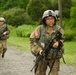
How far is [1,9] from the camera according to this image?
71.4 meters

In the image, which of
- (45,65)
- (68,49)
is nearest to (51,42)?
(45,65)

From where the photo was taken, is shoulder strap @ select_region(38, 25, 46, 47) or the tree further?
the tree

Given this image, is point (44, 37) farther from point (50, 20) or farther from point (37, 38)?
point (50, 20)

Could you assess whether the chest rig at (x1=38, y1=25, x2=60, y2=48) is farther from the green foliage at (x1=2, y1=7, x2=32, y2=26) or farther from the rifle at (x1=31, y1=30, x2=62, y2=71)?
the green foliage at (x1=2, y1=7, x2=32, y2=26)

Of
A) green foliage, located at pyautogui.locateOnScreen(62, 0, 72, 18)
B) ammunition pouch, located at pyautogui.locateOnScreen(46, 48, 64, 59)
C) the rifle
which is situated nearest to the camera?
the rifle

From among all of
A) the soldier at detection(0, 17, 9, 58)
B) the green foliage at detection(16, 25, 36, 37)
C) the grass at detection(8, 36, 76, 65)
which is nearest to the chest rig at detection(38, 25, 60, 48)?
the soldier at detection(0, 17, 9, 58)

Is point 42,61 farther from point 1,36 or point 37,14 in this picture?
point 37,14

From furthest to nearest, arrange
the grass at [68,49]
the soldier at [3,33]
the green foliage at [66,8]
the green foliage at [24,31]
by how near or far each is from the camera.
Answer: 1. the green foliage at [66,8]
2. the green foliage at [24,31]
3. the grass at [68,49]
4. the soldier at [3,33]

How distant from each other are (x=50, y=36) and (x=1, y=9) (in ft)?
210

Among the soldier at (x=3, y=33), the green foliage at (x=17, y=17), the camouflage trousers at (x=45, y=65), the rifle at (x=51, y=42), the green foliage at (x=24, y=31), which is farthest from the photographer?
the green foliage at (x=17, y=17)

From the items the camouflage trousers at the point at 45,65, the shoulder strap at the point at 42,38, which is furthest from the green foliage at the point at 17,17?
the shoulder strap at the point at 42,38

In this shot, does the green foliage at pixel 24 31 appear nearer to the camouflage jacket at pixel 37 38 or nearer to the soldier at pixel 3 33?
the soldier at pixel 3 33

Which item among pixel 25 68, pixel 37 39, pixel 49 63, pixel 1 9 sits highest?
pixel 37 39

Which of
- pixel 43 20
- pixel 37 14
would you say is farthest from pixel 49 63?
pixel 37 14
